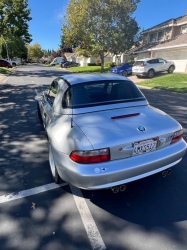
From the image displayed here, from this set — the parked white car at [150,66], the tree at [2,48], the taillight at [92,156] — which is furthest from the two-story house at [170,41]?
the tree at [2,48]

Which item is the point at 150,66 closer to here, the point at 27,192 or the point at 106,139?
the point at 106,139

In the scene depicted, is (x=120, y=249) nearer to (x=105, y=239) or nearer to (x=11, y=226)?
(x=105, y=239)

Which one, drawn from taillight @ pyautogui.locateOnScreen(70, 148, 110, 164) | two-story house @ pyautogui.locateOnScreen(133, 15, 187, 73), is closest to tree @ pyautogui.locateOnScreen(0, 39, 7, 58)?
two-story house @ pyautogui.locateOnScreen(133, 15, 187, 73)

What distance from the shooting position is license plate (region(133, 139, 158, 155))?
2143mm

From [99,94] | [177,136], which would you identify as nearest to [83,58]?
[99,94]

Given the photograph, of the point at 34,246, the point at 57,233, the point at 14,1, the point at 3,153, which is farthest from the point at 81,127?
the point at 14,1

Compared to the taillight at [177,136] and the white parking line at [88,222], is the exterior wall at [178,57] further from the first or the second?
the white parking line at [88,222]

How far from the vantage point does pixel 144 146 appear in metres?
2.20

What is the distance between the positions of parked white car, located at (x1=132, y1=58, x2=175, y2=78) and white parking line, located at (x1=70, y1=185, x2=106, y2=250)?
1560 centimetres

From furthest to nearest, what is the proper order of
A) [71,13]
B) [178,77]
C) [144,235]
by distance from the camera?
[71,13] → [178,77] → [144,235]

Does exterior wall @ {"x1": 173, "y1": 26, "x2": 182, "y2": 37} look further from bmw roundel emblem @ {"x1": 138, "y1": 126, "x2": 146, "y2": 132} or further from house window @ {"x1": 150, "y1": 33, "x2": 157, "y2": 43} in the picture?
bmw roundel emblem @ {"x1": 138, "y1": 126, "x2": 146, "y2": 132}

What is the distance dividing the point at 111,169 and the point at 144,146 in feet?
1.84

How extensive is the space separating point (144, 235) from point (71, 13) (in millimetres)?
28539

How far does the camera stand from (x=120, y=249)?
5.83 ft
